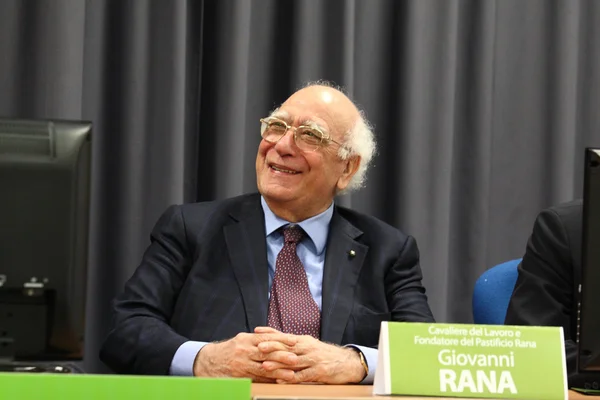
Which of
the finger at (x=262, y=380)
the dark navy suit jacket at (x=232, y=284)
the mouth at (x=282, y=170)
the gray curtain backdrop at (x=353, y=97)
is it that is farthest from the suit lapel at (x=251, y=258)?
the gray curtain backdrop at (x=353, y=97)

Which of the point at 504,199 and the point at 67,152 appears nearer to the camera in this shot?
the point at 67,152

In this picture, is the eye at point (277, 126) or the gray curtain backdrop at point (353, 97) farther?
the gray curtain backdrop at point (353, 97)

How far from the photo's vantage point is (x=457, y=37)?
3.62m

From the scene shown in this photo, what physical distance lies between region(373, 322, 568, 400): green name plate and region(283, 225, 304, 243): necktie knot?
3.41ft

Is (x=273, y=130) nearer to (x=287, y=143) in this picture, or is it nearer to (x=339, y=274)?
(x=287, y=143)

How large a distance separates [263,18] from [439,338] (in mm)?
2049

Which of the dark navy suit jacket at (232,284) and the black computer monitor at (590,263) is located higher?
the black computer monitor at (590,263)

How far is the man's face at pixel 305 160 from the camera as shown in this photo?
2.66 metres

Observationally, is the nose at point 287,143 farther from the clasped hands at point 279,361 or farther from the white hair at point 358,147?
the clasped hands at point 279,361

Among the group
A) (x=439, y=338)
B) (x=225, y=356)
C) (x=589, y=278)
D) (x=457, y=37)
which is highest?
(x=457, y=37)

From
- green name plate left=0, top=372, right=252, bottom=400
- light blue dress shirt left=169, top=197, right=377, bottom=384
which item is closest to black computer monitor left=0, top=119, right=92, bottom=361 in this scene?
green name plate left=0, top=372, right=252, bottom=400

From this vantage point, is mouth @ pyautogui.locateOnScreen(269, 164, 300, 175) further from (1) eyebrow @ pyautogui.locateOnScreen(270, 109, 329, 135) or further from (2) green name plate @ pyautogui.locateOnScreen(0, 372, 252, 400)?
(2) green name plate @ pyautogui.locateOnScreen(0, 372, 252, 400)

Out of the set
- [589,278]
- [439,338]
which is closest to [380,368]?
[439,338]

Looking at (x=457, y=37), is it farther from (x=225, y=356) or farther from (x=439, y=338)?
(x=439, y=338)
